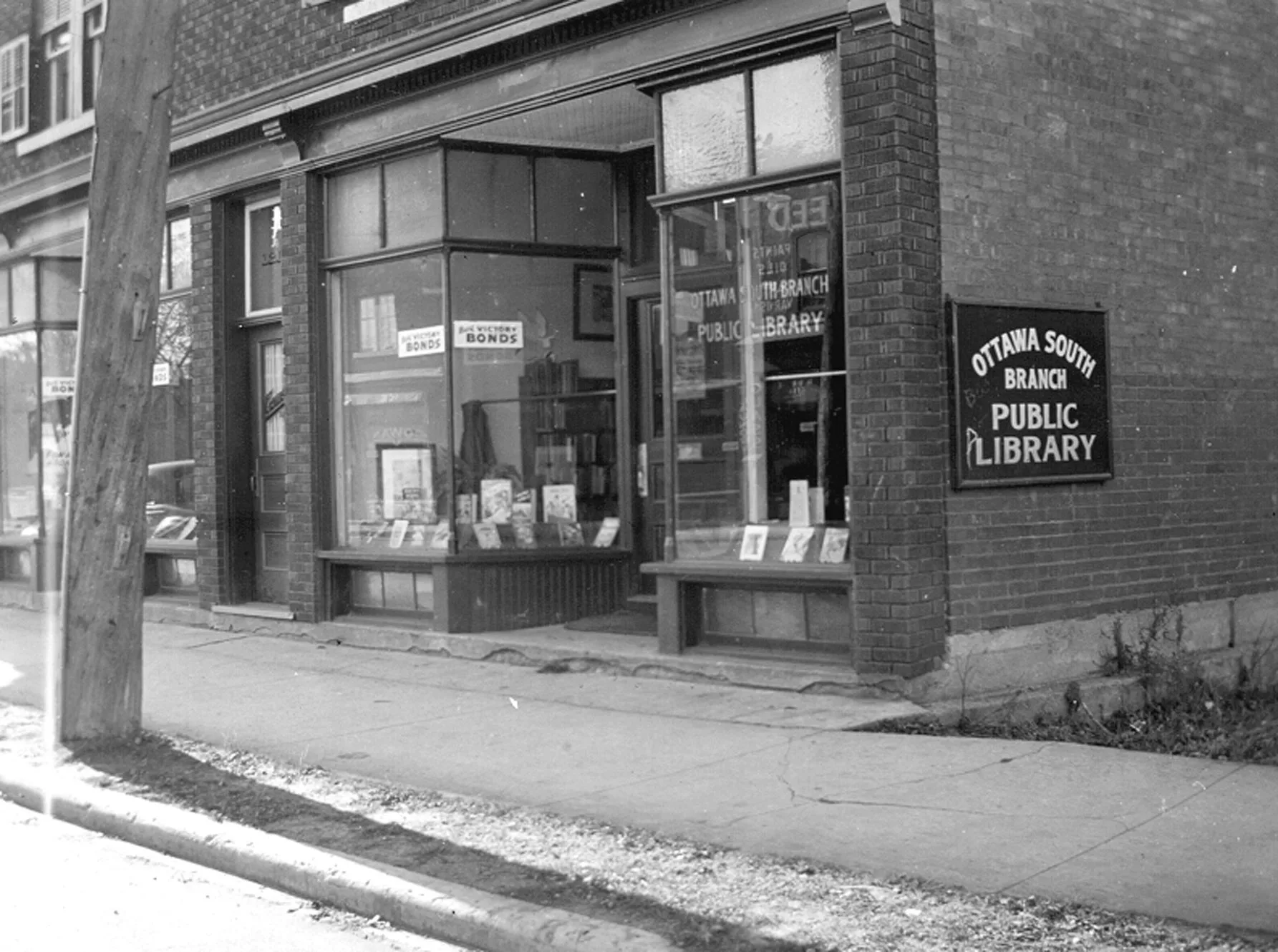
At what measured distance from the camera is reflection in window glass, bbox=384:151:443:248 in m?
11.6

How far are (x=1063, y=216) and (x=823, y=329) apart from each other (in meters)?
1.82

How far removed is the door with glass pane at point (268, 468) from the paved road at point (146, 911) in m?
6.71

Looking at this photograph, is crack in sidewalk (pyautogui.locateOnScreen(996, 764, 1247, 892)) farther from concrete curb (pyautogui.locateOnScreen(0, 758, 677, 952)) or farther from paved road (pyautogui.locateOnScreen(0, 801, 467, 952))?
paved road (pyautogui.locateOnScreen(0, 801, 467, 952))

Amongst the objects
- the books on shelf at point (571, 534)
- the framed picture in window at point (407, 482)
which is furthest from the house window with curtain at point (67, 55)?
the books on shelf at point (571, 534)

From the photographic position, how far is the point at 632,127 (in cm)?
1144

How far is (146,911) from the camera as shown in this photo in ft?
18.8

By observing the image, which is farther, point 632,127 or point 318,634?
point 318,634

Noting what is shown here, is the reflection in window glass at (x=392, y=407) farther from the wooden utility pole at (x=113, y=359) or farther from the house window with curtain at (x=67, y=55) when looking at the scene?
the house window with curtain at (x=67, y=55)

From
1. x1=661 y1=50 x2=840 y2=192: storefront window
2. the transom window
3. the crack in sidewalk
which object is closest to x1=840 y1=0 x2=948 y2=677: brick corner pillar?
x1=661 y1=50 x2=840 y2=192: storefront window

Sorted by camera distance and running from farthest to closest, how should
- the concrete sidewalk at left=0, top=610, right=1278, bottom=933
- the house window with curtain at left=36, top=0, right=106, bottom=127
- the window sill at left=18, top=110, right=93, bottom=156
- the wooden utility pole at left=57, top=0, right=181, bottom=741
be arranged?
the house window with curtain at left=36, top=0, right=106, bottom=127 → the window sill at left=18, top=110, right=93, bottom=156 → the wooden utility pole at left=57, top=0, right=181, bottom=741 → the concrete sidewalk at left=0, top=610, right=1278, bottom=933

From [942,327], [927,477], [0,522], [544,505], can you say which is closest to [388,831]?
[927,477]

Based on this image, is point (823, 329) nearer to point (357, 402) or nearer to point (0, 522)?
point (357, 402)

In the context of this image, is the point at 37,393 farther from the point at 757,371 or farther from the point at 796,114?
the point at 796,114

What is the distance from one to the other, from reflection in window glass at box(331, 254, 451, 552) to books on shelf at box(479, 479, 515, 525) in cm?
29
